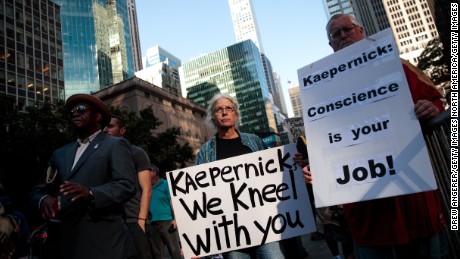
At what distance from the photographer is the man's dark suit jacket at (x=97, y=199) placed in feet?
6.71

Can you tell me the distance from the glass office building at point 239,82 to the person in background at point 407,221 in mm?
109311

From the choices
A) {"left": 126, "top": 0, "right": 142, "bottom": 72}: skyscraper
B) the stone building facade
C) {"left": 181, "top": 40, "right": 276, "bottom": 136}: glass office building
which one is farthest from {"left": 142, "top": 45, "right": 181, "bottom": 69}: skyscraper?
Answer: the stone building facade

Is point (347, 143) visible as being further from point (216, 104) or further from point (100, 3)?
point (100, 3)

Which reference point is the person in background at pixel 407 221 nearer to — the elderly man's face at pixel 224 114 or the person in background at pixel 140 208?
the elderly man's face at pixel 224 114

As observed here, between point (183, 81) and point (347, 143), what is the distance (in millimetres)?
125160

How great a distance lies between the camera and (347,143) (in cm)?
198

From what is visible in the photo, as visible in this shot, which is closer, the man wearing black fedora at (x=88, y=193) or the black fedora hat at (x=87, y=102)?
the man wearing black fedora at (x=88, y=193)

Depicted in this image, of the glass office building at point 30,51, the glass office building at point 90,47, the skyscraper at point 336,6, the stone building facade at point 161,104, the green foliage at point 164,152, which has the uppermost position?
the skyscraper at point 336,6

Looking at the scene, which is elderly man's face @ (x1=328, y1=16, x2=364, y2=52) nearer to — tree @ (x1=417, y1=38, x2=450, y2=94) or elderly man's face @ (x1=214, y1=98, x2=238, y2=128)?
elderly man's face @ (x1=214, y1=98, x2=238, y2=128)

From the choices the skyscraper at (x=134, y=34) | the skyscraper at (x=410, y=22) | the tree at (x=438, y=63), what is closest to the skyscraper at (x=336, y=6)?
the skyscraper at (x=410, y=22)

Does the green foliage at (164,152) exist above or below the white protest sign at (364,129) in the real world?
above

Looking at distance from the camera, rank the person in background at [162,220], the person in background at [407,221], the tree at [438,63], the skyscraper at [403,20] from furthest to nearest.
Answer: the skyscraper at [403,20] < the tree at [438,63] < the person in background at [162,220] < the person in background at [407,221]

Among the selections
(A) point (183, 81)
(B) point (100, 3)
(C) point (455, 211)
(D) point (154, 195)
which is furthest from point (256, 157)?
(A) point (183, 81)

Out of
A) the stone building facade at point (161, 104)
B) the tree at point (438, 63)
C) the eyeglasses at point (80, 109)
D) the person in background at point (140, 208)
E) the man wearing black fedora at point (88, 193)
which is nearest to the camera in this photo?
the man wearing black fedora at point (88, 193)
